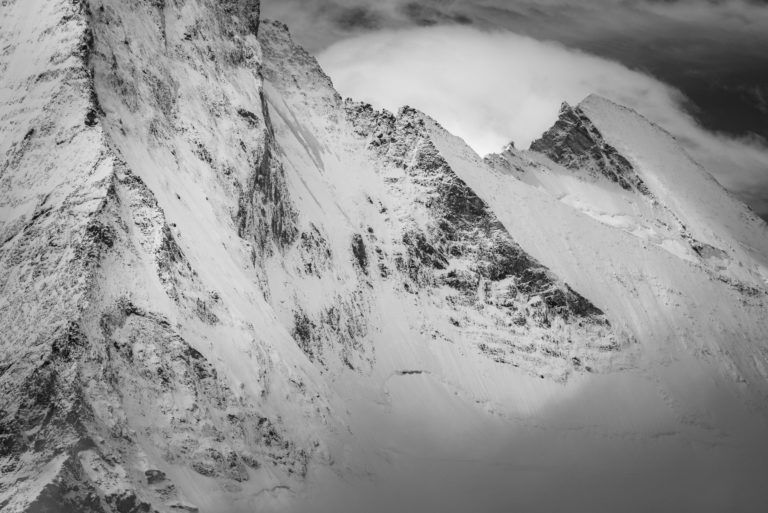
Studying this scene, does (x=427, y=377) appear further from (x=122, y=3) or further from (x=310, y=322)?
(x=122, y=3)

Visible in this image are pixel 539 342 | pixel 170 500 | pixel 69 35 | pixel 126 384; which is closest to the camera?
pixel 170 500

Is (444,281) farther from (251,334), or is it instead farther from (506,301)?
(251,334)

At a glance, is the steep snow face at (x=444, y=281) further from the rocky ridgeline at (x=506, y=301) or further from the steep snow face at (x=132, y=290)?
the steep snow face at (x=132, y=290)

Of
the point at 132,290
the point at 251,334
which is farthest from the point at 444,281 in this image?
the point at 132,290

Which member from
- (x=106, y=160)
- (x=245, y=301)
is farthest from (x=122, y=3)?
(x=245, y=301)

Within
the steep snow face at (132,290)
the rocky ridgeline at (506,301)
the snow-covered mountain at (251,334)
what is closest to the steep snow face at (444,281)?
the rocky ridgeline at (506,301)

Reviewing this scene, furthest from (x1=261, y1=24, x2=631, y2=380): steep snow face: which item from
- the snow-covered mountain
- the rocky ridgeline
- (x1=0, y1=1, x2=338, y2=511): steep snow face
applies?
(x1=0, y1=1, x2=338, y2=511): steep snow face

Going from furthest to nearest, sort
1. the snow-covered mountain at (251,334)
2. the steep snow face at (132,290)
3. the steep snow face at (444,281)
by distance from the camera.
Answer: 1. the steep snow face at (444,281)
2. the snow-covered mountain at (251,334)
3. the steep snow face at (132,290)

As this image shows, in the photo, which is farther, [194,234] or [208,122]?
[208,122]
